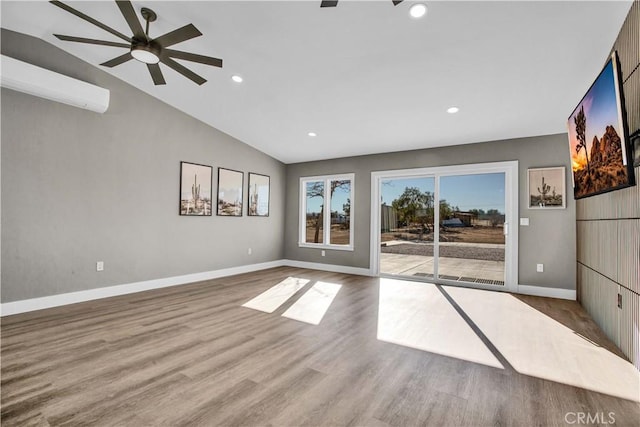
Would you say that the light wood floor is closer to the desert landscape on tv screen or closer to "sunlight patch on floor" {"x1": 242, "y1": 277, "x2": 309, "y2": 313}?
"sunlight patch on floor" {"x1": 242, "y1": 277, "x2": 309, "y2": 313}

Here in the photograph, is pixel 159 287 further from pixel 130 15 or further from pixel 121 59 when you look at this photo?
pixel 130 15

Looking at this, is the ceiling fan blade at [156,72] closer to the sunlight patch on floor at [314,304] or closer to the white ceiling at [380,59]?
the white ceiling at [380,59]

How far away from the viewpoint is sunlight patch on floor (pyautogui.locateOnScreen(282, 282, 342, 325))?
349cm

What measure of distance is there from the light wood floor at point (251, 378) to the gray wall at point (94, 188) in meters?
0.80

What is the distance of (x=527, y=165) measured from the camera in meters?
4.76

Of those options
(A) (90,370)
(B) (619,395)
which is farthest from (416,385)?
(A) (90,370)

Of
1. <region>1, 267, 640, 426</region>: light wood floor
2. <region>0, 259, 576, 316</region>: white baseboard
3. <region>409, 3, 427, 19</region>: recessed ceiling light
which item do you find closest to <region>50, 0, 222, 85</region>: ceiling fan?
<region>409, 3, 427, 19</region>: recessed ceiling light

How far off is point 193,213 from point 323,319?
3.26 meters

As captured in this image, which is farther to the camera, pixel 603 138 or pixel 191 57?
pixel 191 57

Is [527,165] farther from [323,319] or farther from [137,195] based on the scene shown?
[137,195]

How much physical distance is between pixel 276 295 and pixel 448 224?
337cm

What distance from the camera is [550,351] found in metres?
2.66

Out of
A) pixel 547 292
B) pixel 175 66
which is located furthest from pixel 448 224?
pixel 175 66

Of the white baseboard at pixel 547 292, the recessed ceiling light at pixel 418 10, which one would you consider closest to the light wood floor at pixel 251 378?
the white baseboard at pixel 547 292
